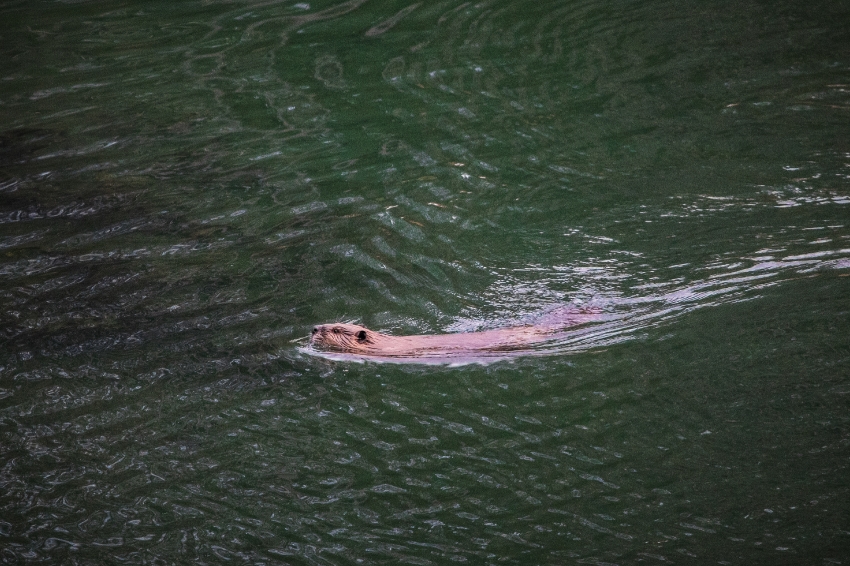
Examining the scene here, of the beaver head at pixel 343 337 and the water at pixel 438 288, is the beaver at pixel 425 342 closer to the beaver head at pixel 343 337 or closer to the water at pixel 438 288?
the beaver head at pixel 343 337

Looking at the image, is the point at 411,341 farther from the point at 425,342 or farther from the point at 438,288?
the point at 438,288

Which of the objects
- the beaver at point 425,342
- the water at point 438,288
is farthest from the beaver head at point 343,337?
the water at point 438,288

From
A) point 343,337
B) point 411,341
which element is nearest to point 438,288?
point 411,341

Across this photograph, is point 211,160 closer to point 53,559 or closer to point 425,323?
point 425,323

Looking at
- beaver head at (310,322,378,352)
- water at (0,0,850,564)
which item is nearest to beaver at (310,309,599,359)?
beaver head at (310,322,378,352)

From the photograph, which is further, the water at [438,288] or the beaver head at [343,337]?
the beaver head at [343,337]

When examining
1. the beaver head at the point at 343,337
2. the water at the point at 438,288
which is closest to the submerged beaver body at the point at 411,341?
the beaver head at the point at 343,337
